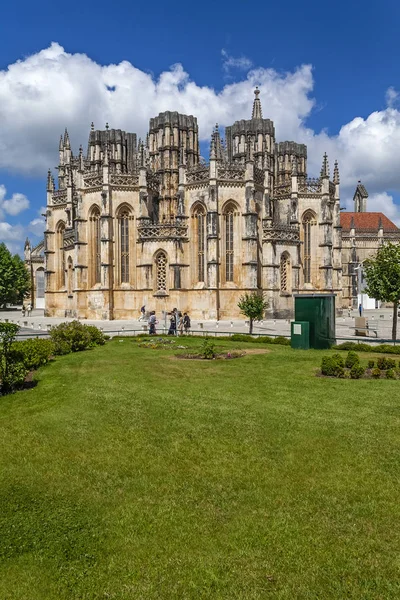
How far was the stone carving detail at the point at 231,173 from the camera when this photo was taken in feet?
141

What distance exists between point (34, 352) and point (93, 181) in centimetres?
3177

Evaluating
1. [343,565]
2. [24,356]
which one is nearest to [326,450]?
[343,565]

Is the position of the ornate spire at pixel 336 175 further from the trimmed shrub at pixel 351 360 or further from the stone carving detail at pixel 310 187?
the trimmed shrub at pixel 351 360

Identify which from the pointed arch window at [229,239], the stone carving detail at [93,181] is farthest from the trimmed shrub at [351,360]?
the stone carving detail at [93,181]

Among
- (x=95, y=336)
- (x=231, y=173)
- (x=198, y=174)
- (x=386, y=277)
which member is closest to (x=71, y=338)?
(x=95, y=336)

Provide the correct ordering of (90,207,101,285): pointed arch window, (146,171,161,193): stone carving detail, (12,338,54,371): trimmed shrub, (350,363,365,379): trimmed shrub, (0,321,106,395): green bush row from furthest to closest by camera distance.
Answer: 1. (146,171,161,193): stone carving detail
2. (90,207,101,285): pointed arch window
3. (12,338,54,371): trimmed shrub
4. (350,363,365,379): trimmed shrub
5. (0,321,106,395): green bush row

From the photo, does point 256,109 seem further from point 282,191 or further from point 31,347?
point 31,347

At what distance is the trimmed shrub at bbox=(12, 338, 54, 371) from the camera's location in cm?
1676

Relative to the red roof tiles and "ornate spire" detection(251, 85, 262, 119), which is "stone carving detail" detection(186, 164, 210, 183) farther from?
the red roof tiles

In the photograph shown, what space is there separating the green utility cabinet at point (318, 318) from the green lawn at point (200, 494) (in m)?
9.47

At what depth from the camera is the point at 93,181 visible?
45500 millimetres

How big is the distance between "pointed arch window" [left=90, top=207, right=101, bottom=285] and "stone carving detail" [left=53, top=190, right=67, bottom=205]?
33.4ft

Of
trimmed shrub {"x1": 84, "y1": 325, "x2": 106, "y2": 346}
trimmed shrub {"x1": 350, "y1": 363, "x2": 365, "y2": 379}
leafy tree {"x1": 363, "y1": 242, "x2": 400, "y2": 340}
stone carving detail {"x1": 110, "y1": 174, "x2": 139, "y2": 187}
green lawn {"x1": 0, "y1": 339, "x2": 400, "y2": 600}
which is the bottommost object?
green lawn {"x1": 0, "y1": 339, "x2": 400, "y2": 600}

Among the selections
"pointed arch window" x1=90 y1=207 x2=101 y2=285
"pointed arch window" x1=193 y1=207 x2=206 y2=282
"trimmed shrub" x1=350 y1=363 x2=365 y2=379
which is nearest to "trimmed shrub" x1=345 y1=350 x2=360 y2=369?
"trimmed shrub" x1=350 y1=363 x2=365 y2=379
